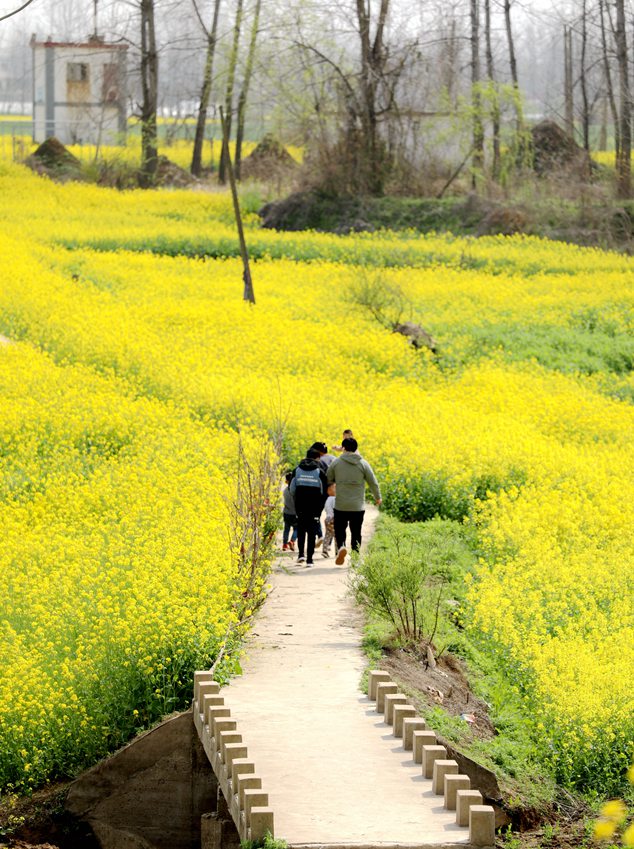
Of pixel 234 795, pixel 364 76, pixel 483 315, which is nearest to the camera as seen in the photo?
pixel 234 795

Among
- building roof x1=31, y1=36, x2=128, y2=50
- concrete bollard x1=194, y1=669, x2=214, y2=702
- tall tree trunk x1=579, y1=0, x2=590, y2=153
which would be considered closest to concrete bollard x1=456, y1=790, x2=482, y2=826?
concrete bollard x1=194, y1=669, x2=214, y2=702

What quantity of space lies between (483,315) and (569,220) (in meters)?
12.2

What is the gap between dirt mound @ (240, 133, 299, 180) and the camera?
2043 inches

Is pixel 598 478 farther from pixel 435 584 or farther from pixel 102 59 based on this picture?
pixel 102 59

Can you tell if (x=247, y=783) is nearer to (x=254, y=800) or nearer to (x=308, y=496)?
(x=254, y=800)

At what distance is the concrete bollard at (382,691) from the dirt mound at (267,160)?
135 ft

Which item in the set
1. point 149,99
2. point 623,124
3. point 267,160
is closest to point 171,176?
point 267,160

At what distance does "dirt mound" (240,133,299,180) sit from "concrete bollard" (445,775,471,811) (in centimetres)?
4284

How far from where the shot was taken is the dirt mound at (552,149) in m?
46.9

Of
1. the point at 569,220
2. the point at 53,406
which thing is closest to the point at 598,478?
the point at 53,406

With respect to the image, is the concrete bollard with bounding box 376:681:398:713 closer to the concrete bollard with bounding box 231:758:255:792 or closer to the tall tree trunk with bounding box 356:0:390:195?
the concrete bollard with bounding box 231:758:255:792

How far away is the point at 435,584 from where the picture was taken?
1474 cm

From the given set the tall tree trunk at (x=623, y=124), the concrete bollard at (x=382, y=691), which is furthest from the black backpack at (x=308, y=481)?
the tall tree trunk at (x=623, y=124)

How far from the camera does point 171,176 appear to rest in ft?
180
